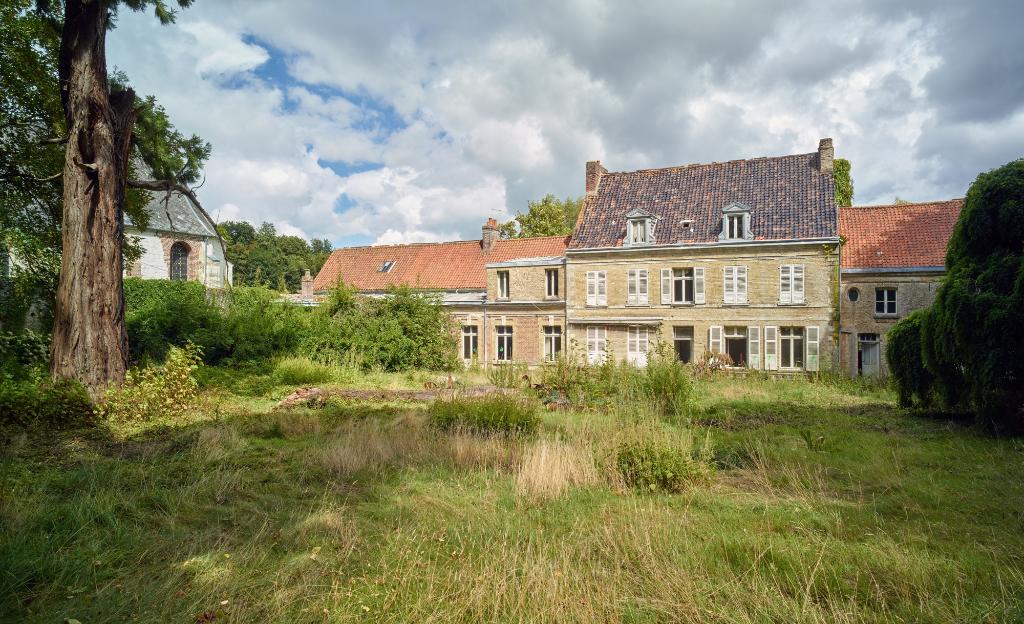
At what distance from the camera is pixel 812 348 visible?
79.2 feet

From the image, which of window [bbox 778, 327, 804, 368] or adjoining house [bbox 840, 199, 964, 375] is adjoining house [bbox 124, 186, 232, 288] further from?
adjoining house [bbox 840, 199, 964, 375]

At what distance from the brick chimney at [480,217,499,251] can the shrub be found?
26529 mm

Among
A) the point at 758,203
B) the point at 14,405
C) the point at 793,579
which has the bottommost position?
the point at 793,579

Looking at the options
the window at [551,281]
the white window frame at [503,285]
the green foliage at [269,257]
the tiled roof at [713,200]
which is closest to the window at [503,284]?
the white window frame at [503,285]

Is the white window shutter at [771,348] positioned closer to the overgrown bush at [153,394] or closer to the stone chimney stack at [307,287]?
the overgrown bush at [153,394]

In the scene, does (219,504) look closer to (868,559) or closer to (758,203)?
(868,559)

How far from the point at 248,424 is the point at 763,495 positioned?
809 centimetres

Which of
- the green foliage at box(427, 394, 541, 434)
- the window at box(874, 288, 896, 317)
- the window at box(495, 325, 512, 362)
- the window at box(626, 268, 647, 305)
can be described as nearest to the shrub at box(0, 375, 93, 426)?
the green foliage at box(427, 394, 541, 434)

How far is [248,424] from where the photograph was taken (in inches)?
391

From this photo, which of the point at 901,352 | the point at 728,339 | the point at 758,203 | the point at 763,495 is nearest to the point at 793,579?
the point at 763,495

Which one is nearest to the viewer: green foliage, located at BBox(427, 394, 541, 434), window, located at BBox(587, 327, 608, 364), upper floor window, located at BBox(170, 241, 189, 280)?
green foliage, located at BBox(427, 394, 541, 434)

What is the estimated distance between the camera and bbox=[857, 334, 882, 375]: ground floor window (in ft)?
78.1

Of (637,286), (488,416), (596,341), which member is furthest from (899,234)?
(488,416)

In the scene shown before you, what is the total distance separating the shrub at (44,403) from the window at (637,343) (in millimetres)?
21508
